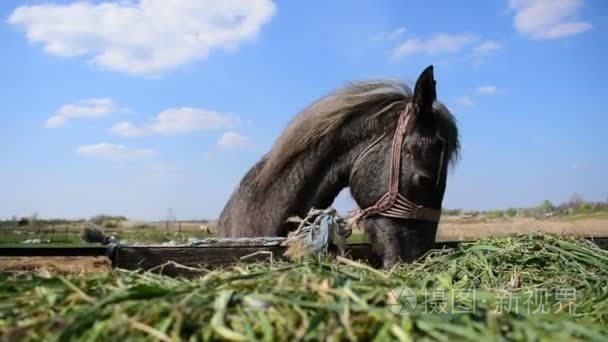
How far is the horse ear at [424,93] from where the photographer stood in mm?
4009

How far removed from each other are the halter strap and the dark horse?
29 mm

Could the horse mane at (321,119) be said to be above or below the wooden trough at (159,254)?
above

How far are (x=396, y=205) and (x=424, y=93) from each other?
0.78 metres

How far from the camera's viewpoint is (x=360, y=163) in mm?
4223

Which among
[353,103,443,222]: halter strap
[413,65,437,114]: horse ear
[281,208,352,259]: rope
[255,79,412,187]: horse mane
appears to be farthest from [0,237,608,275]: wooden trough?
[413,65,437,114]: horse ear

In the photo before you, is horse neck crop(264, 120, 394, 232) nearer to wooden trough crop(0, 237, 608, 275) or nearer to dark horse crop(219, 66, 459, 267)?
dark horse crop(219, 66, 459, 267)

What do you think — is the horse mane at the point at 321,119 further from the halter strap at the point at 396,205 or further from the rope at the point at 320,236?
the rope at the point at 320,236

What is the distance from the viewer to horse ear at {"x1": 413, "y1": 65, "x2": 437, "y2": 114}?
13.2 ft

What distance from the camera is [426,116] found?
4.13 metres

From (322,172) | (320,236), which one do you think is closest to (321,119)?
(322,172)

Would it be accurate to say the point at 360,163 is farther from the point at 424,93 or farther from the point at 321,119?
the point at 424,93

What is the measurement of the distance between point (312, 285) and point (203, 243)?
6.79 ft

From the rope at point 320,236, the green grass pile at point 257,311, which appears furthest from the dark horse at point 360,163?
the green grass pile at point 257,311

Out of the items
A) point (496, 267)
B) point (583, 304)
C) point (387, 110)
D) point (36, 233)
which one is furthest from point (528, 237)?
point (36, 233)
